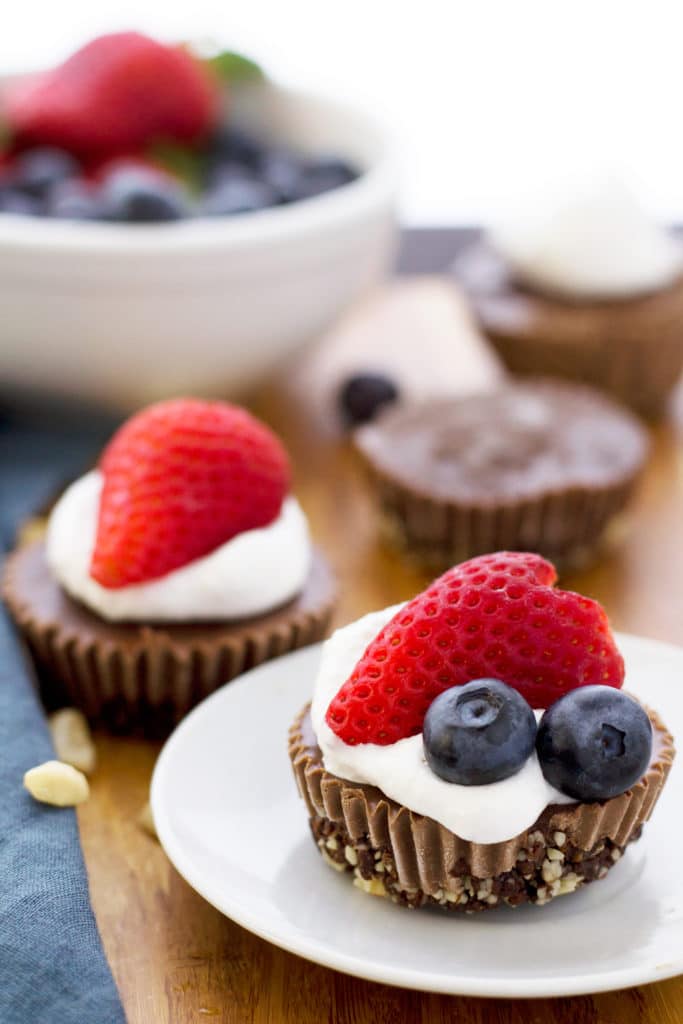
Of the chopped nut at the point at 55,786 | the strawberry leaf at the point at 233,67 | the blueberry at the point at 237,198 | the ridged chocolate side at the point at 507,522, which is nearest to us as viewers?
the chopped nut at the point at 55,786

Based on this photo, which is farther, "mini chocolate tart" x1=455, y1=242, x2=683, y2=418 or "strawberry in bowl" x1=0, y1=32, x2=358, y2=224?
"mini chocolate tart" x1=455, y1=242, x2=683, y2=418

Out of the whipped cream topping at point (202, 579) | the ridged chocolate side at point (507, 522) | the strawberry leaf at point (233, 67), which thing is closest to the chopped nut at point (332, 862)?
the whipped cream topping at point (202, 579)

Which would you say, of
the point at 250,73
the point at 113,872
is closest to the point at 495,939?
the point at 113,872

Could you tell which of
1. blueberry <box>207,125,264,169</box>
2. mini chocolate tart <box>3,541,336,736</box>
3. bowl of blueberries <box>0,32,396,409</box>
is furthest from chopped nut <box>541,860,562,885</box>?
blueberry <box>207,125,264,169</box>

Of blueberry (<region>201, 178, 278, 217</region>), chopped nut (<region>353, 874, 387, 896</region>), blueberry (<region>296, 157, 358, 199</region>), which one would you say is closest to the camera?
chopped nut (<region>353, 874, 387, 896</region>)

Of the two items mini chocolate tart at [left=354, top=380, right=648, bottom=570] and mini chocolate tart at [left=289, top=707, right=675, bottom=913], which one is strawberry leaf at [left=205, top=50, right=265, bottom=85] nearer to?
mini chocolate tart at [left=354, top=380, right=648, bottom=570]

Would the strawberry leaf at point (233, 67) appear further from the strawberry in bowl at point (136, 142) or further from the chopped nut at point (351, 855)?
the chopped nut at point (351, 855)

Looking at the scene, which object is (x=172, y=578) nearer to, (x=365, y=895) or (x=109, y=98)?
(x=365, y=895)

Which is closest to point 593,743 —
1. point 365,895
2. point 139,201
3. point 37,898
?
point 365,895
